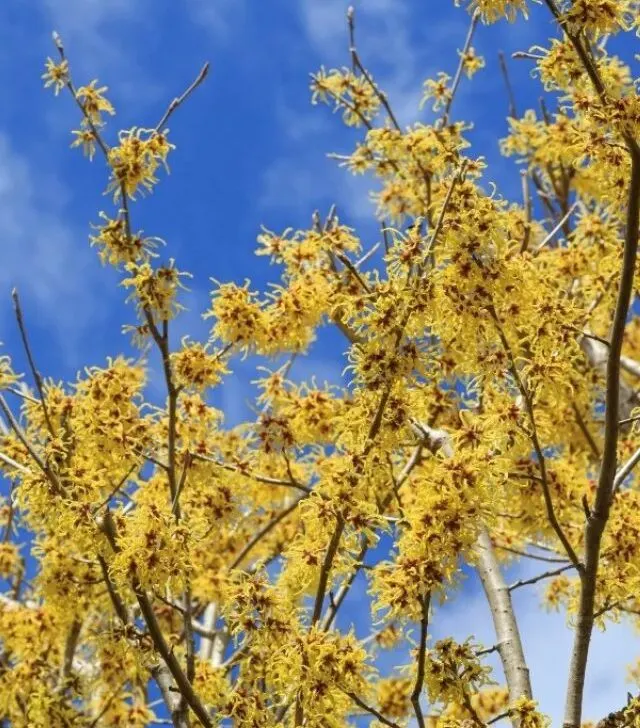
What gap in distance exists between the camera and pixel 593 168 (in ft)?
15.9

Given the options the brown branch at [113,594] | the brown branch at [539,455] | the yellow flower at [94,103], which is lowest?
the brown branch at [113,594]

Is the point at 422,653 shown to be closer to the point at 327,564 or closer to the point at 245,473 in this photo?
the point at 327,564

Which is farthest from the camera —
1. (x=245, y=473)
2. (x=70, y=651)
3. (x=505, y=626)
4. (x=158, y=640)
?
(x=70, y=651)

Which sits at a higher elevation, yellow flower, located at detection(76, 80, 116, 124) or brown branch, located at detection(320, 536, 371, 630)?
yellow flower, located at detection(76, 80, 116, 124)

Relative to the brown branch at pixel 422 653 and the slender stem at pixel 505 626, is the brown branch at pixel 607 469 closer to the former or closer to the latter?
the slender stem at pixel 505 626

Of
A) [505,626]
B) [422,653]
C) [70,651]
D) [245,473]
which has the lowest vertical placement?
[422,653]

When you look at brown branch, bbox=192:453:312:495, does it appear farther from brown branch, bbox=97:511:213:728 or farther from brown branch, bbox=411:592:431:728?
brown branch, bbox=411:592:431:728

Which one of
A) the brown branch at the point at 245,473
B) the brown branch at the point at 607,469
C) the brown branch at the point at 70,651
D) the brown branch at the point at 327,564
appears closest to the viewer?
the brown branch at the point at 607,469

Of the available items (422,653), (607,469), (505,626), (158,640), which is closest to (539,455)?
(607,469)

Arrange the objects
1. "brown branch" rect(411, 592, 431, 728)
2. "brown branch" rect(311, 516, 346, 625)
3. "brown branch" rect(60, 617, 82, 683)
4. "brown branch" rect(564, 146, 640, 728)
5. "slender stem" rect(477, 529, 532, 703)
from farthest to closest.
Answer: "brown branch" rect(60, 617, 82, 683)
"slender stem" rect(477, 529, 532, 703)
"brown branch" rect(311, 516, 346, 625)
"brown branch" rect(564, 146, 640, 728)
"brown branch" rect(411, 592, 431, 728)

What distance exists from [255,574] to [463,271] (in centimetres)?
173

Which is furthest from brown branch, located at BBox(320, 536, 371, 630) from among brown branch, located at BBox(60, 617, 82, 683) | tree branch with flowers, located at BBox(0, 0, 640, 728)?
brown branch, located at BBox(60, 617, 82, 683)

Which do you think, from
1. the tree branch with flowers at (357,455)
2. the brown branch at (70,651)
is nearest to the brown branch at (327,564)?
the tree branch with flowers at (357,455)

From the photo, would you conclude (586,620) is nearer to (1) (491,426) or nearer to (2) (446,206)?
(1) (491,426)
